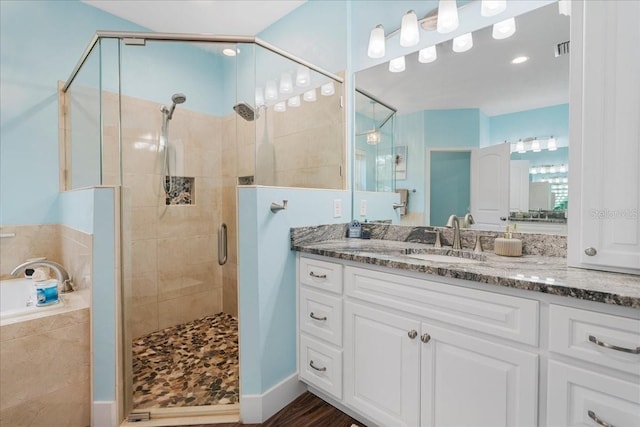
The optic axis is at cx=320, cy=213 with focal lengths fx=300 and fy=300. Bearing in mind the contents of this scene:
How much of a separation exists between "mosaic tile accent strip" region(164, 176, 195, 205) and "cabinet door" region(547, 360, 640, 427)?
2399mm

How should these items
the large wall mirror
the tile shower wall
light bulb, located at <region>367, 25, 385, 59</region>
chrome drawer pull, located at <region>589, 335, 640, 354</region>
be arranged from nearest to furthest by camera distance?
chrome drawer pull, located at <region>589, 335, 640, 354</region>
the large wall mirror
light bulb, located at <region>367, 25, 385, 59</region>
the tile shower wall

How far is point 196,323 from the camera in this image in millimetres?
2607

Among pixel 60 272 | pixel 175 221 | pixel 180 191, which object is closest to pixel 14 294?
pixel 60 272

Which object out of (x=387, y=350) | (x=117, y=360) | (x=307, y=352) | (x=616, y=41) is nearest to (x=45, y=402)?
(x=117, y=360)

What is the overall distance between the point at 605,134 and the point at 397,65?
48.7 inches

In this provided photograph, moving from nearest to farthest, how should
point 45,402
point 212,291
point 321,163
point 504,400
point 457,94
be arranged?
point 504,400 < point 45,402 < point 457,94 < point 321,163 < point 212,291

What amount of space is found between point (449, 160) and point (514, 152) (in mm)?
342

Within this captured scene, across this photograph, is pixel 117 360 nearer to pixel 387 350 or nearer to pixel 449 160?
pixel 387 350

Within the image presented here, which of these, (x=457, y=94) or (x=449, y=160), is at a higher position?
(x=457, y=94)

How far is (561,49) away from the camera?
4.47 feet

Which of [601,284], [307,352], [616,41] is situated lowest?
[307,352]

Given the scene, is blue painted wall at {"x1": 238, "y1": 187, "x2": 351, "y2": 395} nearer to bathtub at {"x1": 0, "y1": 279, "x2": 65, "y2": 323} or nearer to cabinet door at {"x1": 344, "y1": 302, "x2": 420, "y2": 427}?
cabinet door at {"x1": 344, "y1": 302, "x2": 420, "y2": 427}

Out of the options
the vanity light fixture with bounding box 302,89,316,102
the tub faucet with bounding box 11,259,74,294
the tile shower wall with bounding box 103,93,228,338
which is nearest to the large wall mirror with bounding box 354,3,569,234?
the vanity light fixture with bounding box 302,89,316,102

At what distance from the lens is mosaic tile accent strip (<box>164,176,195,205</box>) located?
2.39 metres
